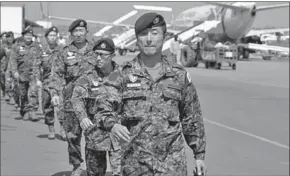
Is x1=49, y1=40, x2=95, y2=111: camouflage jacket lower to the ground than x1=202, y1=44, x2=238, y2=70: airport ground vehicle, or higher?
higher

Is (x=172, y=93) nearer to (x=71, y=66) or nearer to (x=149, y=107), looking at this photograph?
Result: (x=149, y=107)

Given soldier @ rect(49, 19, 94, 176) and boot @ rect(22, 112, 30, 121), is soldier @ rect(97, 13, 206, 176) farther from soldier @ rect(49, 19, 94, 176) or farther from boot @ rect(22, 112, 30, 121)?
boot @ rect(22, 112, 30, 121)

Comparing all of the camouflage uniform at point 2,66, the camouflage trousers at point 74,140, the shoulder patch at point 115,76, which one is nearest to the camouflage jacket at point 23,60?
the camouflage uniform at point 2,66

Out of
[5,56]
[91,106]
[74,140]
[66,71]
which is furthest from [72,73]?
[5,56]

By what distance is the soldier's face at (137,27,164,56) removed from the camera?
4234mm

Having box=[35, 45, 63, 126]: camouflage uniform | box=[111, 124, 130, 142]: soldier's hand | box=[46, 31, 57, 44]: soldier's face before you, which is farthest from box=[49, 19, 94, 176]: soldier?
box=[111, 124, 130, 142]: soldier's hand

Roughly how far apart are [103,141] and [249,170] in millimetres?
3460

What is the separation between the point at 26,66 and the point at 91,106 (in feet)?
22.9

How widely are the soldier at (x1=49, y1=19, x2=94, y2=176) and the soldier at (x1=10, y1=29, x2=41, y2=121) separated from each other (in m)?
4.72

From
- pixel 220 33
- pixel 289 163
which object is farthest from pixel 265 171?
pixel 220 33

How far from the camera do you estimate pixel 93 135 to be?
641 centimetres

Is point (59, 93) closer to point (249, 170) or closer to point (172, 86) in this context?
point (249, 170)

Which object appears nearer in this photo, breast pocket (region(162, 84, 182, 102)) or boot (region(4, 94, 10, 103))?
breast pocket (region(162, 84, 182, 102))

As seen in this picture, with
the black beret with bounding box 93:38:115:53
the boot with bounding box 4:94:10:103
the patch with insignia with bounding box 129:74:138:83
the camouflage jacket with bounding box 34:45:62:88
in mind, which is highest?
the black beret with bounding box 93:38:115:53
